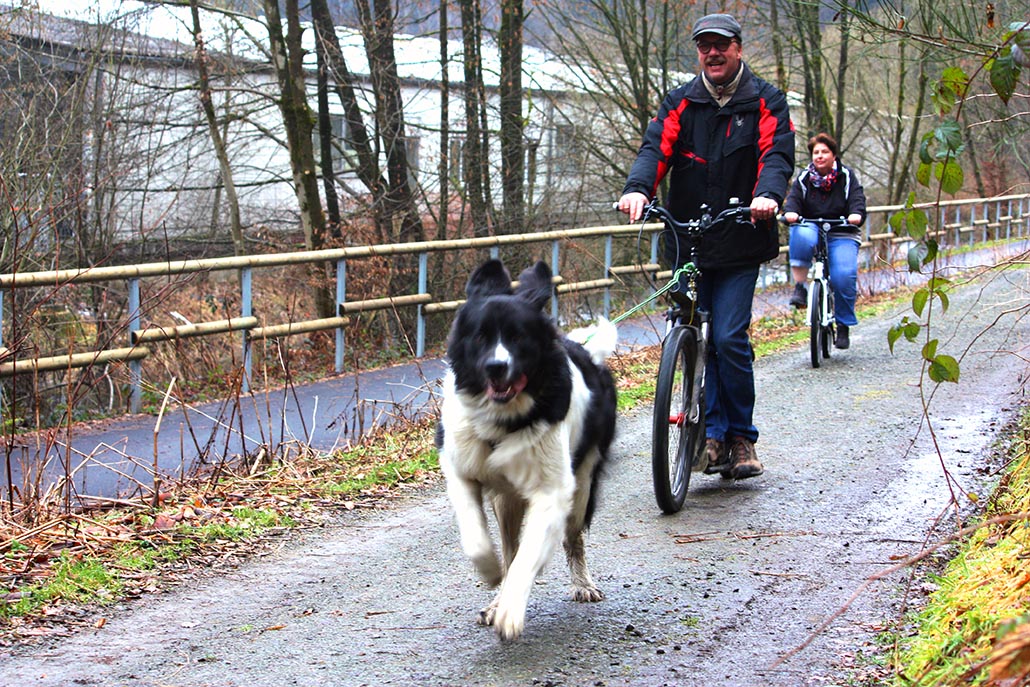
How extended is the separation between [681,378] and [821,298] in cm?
583

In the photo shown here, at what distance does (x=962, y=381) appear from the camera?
9719 mm

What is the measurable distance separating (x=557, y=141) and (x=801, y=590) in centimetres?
1722

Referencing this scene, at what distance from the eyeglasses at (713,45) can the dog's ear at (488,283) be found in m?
2.13

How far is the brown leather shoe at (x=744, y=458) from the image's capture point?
6430 mm

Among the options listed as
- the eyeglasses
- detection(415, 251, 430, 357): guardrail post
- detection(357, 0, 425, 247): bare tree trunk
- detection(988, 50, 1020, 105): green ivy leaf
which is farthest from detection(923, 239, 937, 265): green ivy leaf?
detection(357, 0, 425, 247): bare tree trunk

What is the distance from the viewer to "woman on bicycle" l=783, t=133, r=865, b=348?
1152cm

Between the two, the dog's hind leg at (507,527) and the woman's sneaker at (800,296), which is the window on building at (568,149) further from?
the dog's hind leg at (507,527)

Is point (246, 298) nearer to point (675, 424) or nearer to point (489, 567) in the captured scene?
point (675, 424)

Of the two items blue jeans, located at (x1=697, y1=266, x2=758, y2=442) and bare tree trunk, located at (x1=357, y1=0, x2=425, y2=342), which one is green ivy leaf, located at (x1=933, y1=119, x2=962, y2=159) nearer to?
blue jeans, located at (x1=697, y1=266, x2=758, y2=442)

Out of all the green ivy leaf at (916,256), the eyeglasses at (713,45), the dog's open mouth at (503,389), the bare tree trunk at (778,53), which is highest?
the bare tree trunk at (778,53)

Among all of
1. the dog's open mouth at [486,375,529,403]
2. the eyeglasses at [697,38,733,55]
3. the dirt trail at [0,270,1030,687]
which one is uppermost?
the eyeglasses at [697,38,733,55]

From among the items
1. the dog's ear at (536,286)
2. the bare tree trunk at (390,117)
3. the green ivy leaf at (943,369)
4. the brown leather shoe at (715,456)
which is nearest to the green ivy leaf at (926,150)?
the green ivy leaf at (943,369)

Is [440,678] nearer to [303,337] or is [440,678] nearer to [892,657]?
[892,657]

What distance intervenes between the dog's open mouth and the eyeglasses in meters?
2.57
